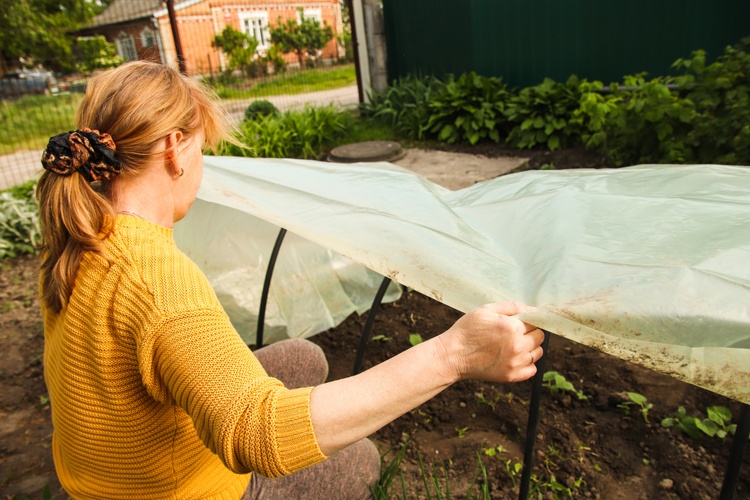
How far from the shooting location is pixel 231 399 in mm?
966

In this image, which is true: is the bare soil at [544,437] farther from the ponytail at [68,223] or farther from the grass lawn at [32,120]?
the grass lawn at [32,120]

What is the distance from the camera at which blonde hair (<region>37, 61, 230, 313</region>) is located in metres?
1.16

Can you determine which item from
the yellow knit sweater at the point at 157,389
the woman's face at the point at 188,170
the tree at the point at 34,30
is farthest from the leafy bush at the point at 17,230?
the tree at the point at 34,30

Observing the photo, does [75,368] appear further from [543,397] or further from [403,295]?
[403,295]

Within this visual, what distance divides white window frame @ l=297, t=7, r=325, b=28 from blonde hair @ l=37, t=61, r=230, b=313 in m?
24.7

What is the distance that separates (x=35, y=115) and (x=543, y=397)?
9760 mm

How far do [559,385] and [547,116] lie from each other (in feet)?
15.5

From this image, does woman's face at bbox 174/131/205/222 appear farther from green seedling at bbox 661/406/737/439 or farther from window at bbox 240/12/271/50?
window at bbox 240/12/271/50

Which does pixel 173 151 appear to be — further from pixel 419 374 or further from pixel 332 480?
pixel 332 480

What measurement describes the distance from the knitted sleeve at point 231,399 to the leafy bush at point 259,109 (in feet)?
24.6

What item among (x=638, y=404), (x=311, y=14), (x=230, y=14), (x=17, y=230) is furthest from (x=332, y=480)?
(x=311, y=14)

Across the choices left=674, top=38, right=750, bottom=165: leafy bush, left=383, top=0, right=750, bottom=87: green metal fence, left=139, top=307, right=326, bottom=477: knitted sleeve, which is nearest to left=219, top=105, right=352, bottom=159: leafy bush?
left=383, top=0, right=750, bottom=87: green metal fence

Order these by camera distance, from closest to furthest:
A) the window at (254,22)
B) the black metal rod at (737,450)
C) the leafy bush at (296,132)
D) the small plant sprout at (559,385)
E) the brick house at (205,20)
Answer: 1. the black metal rod at (737,450)
2. the small plant sprout at (559,385)
3. the leafy bush at (296,132)
4. the brick house at (205,20)
5. the window at (254,22)

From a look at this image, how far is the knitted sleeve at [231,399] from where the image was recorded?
967mm
